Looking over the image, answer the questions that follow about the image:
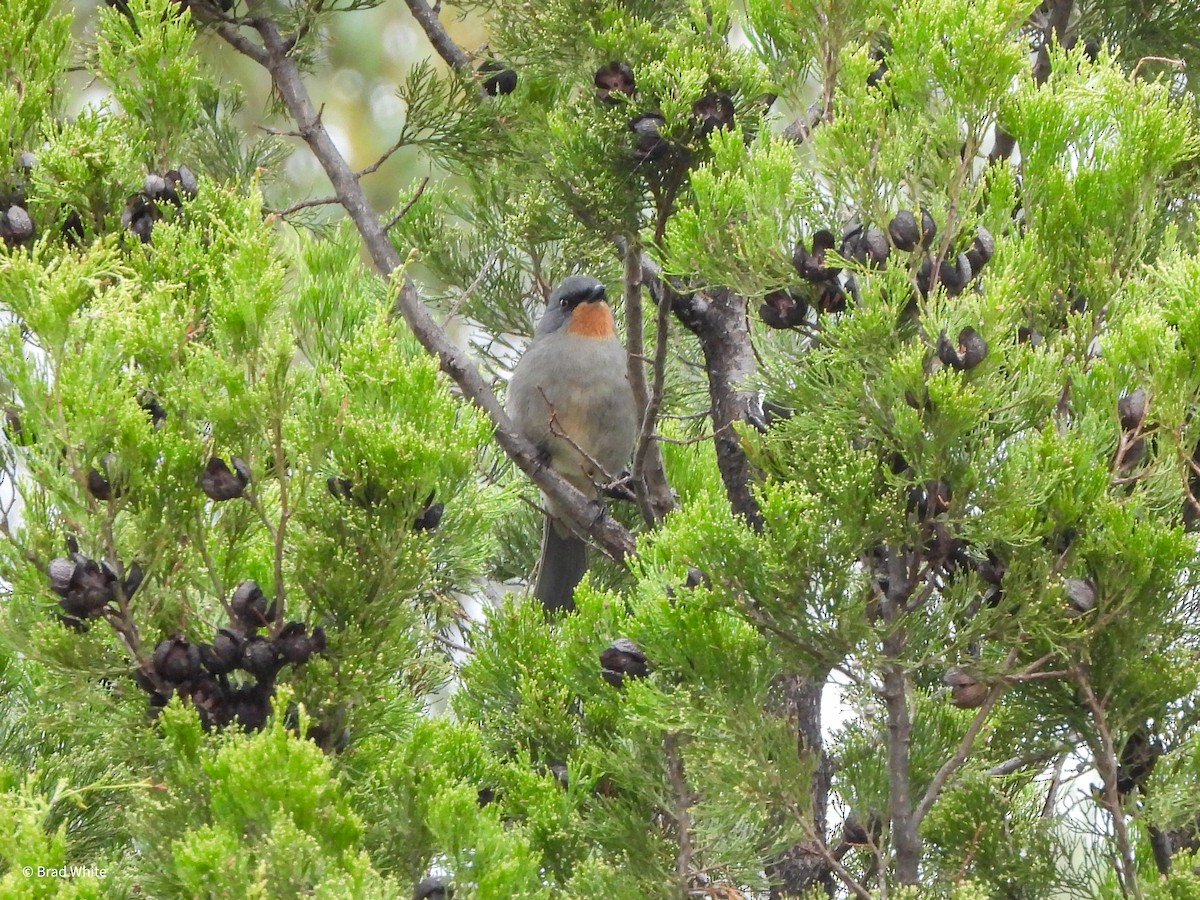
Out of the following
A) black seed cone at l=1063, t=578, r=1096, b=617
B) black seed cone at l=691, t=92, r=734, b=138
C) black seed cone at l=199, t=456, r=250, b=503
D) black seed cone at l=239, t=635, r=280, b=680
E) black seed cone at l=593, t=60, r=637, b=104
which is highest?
black seed cone at l=593, t=60, r=637, b=104

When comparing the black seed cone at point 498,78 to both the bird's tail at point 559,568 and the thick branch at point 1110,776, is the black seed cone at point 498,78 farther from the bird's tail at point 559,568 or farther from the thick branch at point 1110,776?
the thick branch at point 1110,776

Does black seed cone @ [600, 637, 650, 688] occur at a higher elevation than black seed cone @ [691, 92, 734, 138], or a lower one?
lower

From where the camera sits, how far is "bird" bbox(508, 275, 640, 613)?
5.31 meters

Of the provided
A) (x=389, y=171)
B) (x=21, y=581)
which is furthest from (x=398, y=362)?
(x=389, y=171)

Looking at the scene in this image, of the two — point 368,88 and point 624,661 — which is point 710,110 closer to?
point 624,661

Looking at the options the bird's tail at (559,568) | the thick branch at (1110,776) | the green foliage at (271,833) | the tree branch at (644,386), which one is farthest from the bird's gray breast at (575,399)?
the green foliage at (271,833)

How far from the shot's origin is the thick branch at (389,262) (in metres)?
3.82

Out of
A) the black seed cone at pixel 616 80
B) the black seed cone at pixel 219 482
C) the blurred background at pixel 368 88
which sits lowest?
the black seed cone at pixel 219 482

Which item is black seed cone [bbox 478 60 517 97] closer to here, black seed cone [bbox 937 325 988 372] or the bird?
the bird

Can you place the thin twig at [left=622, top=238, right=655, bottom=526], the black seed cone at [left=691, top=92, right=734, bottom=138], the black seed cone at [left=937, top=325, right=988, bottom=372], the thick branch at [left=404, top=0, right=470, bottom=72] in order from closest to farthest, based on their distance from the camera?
the black seed cone at [left=937, top=325, right=988, bottom=372] < the black seed cone at [left=691, top=92, right=734, bottom=138] < the thin twig at [left=622, top=238, right=655, bottom=526] < the thick branch at [left=404, top=0, right=470, bottom=72]

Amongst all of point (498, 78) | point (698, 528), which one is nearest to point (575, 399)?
point (498, 78)

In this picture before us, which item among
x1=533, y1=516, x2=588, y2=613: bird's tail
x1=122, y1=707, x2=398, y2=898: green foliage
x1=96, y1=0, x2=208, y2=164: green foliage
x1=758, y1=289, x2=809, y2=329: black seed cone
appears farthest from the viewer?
x1=533, y1=516, x2=588, y2=613: bird's tail

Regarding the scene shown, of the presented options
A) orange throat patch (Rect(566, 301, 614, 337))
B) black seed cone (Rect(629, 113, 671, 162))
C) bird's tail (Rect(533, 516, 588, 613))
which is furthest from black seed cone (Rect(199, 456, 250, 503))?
orange throat patch (Rect(566, 301, 614, 337))

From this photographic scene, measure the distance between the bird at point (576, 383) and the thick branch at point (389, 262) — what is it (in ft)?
3.86
